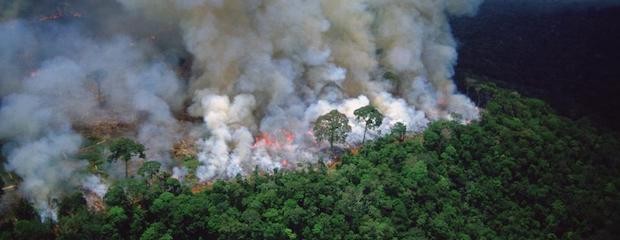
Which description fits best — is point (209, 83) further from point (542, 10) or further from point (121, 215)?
point (542, 10)

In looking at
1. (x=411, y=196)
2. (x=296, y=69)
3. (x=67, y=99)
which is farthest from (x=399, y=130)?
(x=67, y=99)

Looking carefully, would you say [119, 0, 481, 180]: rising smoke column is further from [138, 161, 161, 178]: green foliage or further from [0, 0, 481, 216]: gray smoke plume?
[138, 161, 161, 178]: green foliage

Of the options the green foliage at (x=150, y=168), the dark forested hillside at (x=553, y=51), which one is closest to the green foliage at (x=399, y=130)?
the green foliage at (x=150, y=168)

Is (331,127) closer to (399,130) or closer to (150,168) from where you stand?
(399,130)

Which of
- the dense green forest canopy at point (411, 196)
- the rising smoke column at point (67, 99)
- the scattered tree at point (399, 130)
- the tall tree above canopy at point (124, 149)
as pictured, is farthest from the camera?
the scattered tree at point (399, 130)

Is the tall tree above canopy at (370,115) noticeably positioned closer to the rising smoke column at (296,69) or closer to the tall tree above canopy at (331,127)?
the tall tree above canopy at (331,127)

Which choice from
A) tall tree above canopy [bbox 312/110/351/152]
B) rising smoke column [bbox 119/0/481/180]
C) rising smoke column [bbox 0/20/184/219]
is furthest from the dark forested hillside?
rising smoke column [bbox 0/20/184/219]
